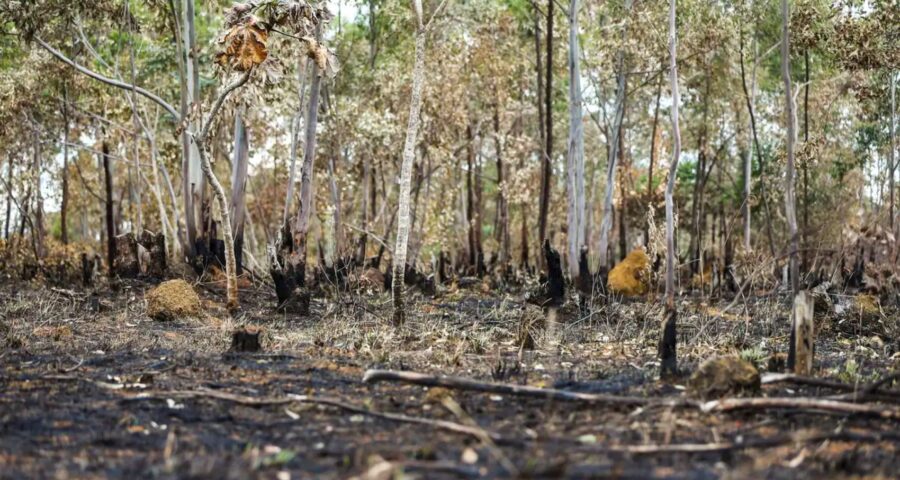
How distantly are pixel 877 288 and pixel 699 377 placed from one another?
32.2ft

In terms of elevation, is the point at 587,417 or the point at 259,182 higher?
the point at 259,182

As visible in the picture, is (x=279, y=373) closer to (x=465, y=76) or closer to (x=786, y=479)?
(x=786, y=479)

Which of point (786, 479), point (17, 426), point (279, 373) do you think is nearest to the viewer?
point (786, 479)

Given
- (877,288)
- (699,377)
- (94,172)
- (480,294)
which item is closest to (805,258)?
(877,288)

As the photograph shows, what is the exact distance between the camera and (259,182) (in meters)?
35.2

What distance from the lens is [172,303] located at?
10836 millimetres

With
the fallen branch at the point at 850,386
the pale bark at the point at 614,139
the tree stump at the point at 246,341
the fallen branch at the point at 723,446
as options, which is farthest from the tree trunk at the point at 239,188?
the fallen branch at the point at 723,446

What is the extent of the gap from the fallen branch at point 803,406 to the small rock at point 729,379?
47cm

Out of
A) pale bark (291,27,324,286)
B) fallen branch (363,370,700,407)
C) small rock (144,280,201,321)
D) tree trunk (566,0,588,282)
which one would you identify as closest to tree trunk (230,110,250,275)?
pale bark (291,27,324,286)

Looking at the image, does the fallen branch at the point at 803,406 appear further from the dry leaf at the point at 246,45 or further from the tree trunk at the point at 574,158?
the tree trunk at the point at 574,158

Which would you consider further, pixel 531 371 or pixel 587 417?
pixel 531 371

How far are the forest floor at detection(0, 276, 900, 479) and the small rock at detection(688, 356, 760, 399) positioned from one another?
0.91 ft

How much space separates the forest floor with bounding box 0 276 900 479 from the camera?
4.12 meters

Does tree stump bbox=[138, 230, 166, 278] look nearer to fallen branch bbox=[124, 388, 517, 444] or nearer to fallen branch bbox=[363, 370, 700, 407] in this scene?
fallen branch bbox=[124, 388, 517, 444]
